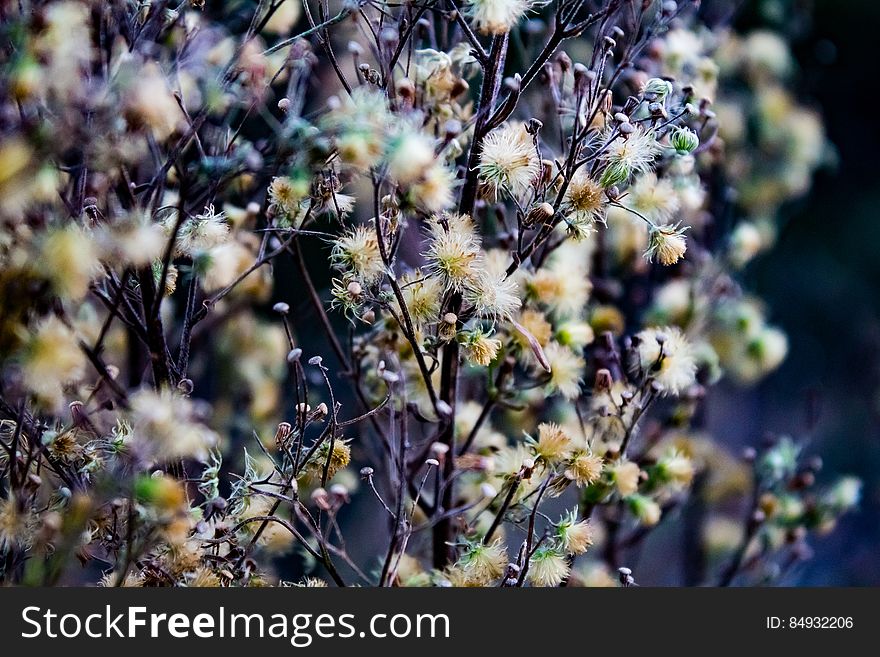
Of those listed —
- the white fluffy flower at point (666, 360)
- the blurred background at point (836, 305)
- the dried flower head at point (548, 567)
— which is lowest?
the dried flower head at point (548, 567)

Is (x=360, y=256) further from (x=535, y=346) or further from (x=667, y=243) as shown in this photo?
(x=667, y=243)

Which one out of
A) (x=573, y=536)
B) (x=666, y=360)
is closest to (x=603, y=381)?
(x=666, y=360)

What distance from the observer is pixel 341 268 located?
0.89 meters

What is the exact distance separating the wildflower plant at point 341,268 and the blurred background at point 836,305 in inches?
42.2

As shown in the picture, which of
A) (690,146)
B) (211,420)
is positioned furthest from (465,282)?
(211,420)

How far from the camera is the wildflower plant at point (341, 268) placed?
0.71 m

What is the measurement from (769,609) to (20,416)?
2.89 ft

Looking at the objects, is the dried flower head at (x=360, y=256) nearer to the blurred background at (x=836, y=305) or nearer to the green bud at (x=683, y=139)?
the green bud at (x=683, y=139)

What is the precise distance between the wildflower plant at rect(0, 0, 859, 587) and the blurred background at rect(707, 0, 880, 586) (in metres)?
1.07

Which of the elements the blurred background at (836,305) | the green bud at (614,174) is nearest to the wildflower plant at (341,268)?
the green bud at (614,174)

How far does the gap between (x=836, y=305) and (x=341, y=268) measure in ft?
7.43

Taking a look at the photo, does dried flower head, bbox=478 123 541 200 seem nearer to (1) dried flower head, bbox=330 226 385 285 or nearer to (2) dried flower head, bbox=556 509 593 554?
(1) dried flower head, bbox=330 226 385 285

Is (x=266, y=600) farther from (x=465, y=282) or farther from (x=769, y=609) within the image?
(x=769, y=609)

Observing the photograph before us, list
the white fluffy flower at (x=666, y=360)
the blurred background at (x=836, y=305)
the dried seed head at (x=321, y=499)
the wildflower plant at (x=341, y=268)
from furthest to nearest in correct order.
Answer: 1. the blurred background at (x=836, y=305)
2. the white fluffy flower at (x=666, y=360)
3. the dried seed head at (x=321, y=499)
4. the wildflower plant at (x=341, y=268)
